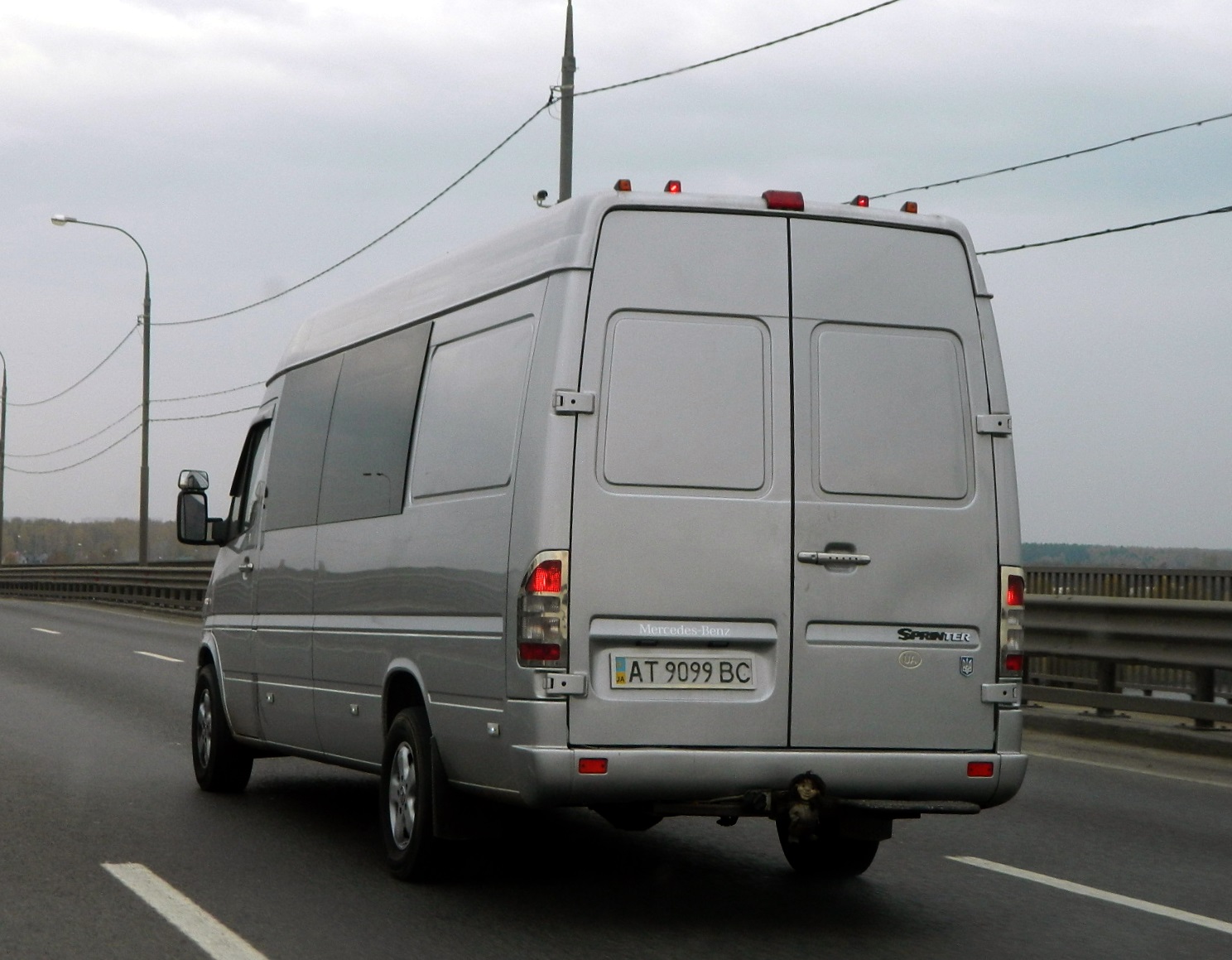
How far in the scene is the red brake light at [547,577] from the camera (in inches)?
234

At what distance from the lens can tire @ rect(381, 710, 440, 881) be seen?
673cm

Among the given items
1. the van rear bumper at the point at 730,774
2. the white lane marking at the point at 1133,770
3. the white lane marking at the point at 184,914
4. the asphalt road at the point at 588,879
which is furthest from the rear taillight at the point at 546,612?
the white lane marking at the point at 1133,770

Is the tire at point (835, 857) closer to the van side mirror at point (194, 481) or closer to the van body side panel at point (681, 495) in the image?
the van body side panel at point (681, 495)

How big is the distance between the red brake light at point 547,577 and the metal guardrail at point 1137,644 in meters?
7.20

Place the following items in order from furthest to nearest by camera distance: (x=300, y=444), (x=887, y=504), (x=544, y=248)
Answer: (x=300, y=444), (x=544, y=248), (x=887, y=504)

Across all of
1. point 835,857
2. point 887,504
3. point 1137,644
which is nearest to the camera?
point 887,504

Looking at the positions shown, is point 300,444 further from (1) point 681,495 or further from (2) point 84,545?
(2) point 84,545

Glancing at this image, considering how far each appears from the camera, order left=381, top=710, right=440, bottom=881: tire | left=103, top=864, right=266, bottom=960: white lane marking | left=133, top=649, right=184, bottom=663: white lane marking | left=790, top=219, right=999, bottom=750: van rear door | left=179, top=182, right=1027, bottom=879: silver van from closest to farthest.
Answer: left=103, top=864, right=266, bottom=960: white lane marking < left=179, top=182, right=1027, bottom=879: silver van < left=790, top=219, right=999, bottom=750: van rear door < left=381, top=710, right=440, bottom=881: tire < left=133, top=649, right=184, bottom=663: white lane marking

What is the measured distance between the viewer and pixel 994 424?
6.50 metres

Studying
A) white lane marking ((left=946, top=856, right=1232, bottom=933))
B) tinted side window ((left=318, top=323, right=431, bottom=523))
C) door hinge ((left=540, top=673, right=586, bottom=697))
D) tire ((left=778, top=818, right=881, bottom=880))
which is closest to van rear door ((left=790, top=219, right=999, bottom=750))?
door hinge ((left=540, top=673, right=586, bottom=697))

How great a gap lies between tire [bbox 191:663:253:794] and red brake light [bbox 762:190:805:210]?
15.6 feet

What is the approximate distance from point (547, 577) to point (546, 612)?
0.39ft

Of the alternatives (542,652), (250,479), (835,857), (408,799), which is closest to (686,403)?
(542,652)

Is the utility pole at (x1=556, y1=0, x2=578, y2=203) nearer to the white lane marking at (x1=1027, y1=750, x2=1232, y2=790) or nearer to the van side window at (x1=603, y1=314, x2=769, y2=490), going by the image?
the white lane marking at (x1=1027, y1=750, x2=1232, y2=790)
